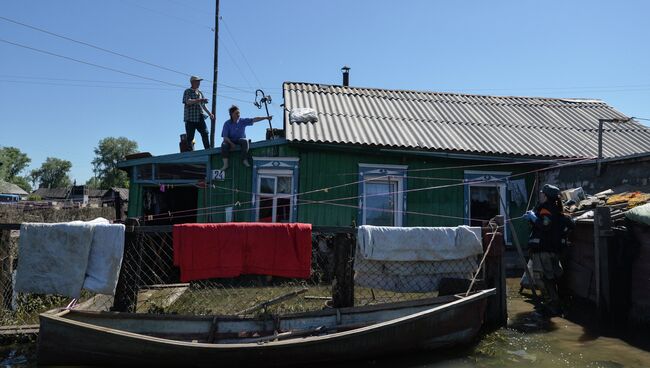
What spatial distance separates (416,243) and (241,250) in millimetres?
2188

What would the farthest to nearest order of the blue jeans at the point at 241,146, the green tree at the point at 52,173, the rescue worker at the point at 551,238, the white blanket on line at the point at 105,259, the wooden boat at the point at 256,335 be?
the green tree at the point at 52,173 → the blue jeans at the point at 241,146 → the rescue worker at the point at 551,238 → the white blanket on line at the point at 105,259 → the wooden boat at the point at 256,335

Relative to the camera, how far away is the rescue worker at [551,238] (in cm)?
716

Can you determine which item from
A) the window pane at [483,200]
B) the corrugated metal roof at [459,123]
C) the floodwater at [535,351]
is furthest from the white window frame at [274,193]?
the floodwater at [535,351]

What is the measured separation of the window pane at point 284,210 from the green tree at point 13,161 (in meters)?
84.2

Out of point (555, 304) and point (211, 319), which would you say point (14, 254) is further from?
point (555, 304)

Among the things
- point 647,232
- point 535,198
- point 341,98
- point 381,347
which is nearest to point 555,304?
point 647,232

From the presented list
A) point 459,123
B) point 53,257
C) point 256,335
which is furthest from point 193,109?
point 459,123

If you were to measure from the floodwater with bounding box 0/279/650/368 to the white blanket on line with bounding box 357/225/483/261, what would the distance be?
116 cm

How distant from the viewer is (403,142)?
10.7 meters

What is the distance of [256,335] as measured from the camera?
5.30m

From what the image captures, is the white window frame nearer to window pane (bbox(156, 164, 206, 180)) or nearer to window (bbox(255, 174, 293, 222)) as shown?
window (bbox(255, 174, 293, 222))

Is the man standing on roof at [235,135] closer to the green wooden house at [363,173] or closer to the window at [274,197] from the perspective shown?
the green wooden house at [363,173]

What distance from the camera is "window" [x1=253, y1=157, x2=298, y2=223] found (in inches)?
403

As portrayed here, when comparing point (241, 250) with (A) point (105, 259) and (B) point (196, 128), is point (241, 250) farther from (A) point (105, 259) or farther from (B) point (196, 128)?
(B) point (196, 128)
